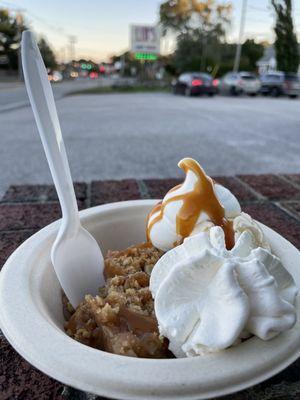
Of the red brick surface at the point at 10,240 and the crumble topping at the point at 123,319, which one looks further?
the red brick surface at the point at 10,240

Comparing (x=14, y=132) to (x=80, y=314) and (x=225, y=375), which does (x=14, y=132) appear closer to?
(x=80, y=314)

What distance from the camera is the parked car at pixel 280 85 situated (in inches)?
529

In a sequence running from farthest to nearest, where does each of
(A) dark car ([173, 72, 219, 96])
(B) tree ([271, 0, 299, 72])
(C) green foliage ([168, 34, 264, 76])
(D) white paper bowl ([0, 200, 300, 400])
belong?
(C) green foliage ([168, 34, 264, 76]), (B) tree ([271, 0, 299, 72]), (A) dark car ([173, 72, 219, 96]), (D) white paper bowl ([0, 200, 300, 400])

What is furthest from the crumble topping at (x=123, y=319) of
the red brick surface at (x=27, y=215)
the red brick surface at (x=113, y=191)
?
the red brick surface at (x=113, y=191)

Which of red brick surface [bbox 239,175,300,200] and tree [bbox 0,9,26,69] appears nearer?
red brick surface [bbox 239,175,300,200]

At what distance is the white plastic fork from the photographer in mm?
683

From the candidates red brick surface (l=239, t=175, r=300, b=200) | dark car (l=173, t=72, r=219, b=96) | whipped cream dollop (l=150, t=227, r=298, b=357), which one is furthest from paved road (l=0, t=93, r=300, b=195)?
dark car (l=173, t=72, r=219, b=96)

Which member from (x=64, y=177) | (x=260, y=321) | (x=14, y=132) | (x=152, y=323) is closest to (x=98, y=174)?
(x=64, y=177)

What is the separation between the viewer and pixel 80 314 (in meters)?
0.73

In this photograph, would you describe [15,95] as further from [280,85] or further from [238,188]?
[238,188]

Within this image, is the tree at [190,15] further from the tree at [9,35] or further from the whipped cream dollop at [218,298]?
the whipped cream dollop at [218,298]

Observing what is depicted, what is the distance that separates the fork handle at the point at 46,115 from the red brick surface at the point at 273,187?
88 centimetres

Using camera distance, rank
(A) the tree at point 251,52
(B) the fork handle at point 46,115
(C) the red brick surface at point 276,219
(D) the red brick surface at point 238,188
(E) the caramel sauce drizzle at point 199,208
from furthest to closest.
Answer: (A) the tree at point 251,52, (D) the red brick surface at point 238,188, (C) the red brick surface at point 276,219, (E) the caramel sauce drizzle at point 199,208, (B) the fork handle at point 46,115

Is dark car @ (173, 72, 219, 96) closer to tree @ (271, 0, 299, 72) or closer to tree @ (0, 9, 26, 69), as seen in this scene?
tree @ (271, 0, 299, 72)
